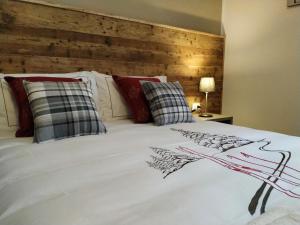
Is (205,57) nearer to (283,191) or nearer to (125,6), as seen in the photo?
(125,6)

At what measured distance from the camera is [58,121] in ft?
4.72

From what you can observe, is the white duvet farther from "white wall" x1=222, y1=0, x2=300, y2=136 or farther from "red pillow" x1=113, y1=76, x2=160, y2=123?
"white wall" x1=222, y1=0, x2=300, y2=136

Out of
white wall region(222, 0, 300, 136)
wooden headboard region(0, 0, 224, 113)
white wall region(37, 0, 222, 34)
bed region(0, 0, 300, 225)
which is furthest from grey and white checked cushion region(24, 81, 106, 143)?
white wall region(222, 0, 300, 136)

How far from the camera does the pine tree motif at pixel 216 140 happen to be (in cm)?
140

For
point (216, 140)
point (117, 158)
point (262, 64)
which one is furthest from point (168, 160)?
point (262, 64)

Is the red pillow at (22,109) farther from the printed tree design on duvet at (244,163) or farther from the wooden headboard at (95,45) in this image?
the printed tree design on duvet at (244,163)

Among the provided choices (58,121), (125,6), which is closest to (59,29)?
(125,6)

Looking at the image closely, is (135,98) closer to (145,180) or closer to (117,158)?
(117,158)

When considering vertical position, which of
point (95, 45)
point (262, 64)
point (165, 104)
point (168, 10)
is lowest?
point (165, 104)

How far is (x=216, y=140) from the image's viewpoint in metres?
1.52

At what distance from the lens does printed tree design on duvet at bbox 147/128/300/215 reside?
2.86ft

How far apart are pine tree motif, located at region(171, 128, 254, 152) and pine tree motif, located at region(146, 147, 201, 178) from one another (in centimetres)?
26

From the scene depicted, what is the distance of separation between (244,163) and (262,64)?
232cm

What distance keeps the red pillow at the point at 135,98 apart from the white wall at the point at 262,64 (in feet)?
5.85
